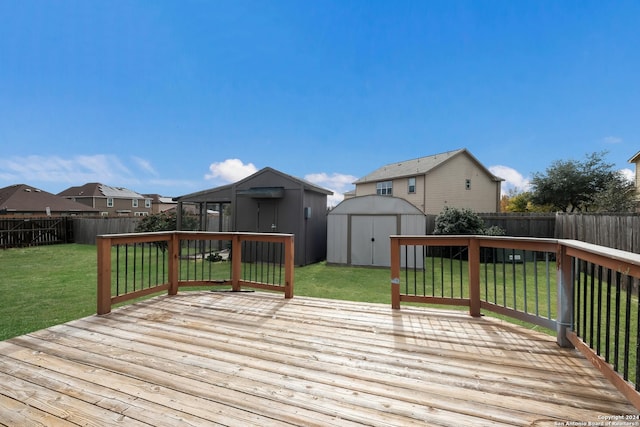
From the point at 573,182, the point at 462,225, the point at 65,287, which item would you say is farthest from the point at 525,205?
the point at 65,287

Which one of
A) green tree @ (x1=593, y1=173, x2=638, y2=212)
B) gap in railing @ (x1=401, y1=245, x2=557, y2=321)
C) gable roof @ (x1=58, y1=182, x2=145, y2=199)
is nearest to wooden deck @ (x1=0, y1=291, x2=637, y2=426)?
gap in railing @ (x1=401, y1=245, x2=557, y2=321)

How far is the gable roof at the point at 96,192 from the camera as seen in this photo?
100 ft

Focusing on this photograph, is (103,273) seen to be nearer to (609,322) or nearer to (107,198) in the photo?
(609,322)

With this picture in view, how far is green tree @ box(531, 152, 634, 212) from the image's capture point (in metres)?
16.6

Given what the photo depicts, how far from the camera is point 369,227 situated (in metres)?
9.16

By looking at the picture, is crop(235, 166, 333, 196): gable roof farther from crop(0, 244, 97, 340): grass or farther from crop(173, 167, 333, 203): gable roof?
crop(0, 244, 97, 340): grass

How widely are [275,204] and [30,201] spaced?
2518cm

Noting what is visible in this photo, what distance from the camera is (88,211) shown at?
26141mm

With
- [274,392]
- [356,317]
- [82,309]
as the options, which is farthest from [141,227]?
[274,392]

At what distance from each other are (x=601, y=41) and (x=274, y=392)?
13.2 meters

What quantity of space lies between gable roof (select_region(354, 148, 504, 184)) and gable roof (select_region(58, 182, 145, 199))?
27883 mm

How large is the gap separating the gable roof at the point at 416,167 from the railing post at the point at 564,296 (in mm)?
14634

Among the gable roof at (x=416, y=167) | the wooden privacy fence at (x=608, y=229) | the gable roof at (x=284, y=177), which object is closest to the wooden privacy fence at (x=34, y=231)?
the gable roof at (x=284, y=177)

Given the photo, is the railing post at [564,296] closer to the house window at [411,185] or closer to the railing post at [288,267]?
the railing post at [288,267]
